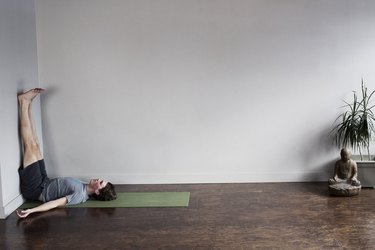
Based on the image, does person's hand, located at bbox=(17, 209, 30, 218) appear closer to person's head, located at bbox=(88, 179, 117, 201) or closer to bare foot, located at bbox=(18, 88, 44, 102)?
person's head, located at bbox=(88, 179, 117, 201)

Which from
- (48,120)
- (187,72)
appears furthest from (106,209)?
(187,72)

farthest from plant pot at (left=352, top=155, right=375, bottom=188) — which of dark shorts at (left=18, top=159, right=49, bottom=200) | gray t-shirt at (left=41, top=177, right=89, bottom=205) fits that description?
dark shorts at (left=18, top=159, right=49, bottom=200)

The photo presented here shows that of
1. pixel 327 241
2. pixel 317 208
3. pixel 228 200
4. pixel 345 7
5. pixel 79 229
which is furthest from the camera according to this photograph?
pixel 345 7

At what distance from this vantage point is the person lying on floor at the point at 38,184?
14.6 feet

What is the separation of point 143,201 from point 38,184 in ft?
3.65

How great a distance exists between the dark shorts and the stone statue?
3116mm

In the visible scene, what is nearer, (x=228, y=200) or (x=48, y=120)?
(x=228, y=200)

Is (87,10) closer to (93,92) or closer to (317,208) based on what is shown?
(93,92)

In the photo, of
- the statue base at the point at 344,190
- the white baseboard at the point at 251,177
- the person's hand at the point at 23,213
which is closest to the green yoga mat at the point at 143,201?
the person's hand at the point at 23,213

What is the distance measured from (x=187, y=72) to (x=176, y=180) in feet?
4.34

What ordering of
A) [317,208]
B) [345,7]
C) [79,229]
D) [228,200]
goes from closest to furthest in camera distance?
[79,229] → [317,208] → [228,200] → [345,7]

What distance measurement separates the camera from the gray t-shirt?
4.47 m

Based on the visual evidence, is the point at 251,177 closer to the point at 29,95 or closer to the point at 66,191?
the point at 66,191

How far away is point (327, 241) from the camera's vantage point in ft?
11.3
